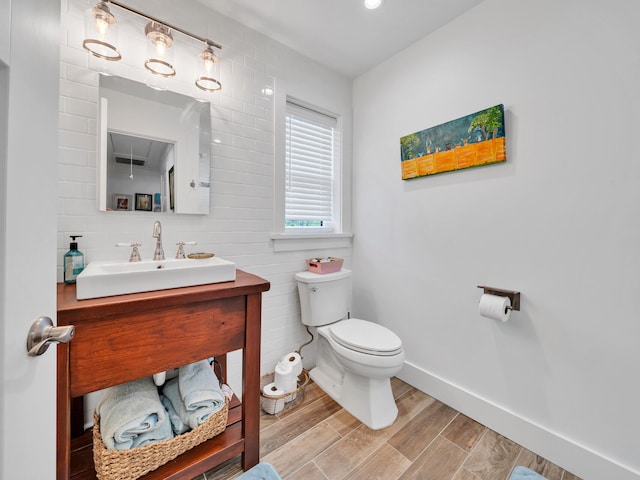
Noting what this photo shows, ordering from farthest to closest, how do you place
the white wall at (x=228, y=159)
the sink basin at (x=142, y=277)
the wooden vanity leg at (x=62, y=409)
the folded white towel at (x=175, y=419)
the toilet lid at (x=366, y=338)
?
the toilet lid at (x=366, y=338), the white wall at (x=228, y=159), the folded white towel at (x=175, y=419), the sink basin at (x=142, y=277), the wooden vanity leg at (x=62, y=409)

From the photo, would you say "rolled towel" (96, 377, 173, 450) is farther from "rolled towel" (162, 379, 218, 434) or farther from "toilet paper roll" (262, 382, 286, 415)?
"toilet paper roll" (262, 382, 286, 415)

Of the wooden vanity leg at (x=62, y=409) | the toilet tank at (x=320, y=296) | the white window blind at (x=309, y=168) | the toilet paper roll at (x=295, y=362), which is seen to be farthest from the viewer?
the white window blind at (x=309, y=168)

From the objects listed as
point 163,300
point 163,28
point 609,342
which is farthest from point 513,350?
point 163,28

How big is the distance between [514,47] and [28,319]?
7.09 ft

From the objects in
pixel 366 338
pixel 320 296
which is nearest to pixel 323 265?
pixel 320 296

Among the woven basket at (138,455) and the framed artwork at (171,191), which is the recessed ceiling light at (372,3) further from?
the woven basket at (138,455)

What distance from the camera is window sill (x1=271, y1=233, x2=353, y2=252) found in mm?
1909

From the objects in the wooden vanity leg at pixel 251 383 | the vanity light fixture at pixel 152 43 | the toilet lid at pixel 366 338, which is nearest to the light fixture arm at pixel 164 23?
the vanity light fixture at pixel 152 43

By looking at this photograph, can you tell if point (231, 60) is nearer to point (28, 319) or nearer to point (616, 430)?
point (28, 319)

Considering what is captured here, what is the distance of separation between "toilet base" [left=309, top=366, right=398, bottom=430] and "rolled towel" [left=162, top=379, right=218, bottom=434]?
2.60 ft

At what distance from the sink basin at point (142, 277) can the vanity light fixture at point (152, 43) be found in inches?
38.8

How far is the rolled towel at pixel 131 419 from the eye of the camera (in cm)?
98

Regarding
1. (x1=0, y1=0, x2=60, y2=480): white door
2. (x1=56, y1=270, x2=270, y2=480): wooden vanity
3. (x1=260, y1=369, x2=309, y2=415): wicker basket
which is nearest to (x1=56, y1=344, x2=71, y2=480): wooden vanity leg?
(x1=56, y1=270, x2=270, y2=480): wooden vanity

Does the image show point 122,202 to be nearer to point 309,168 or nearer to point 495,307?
point 309,168
